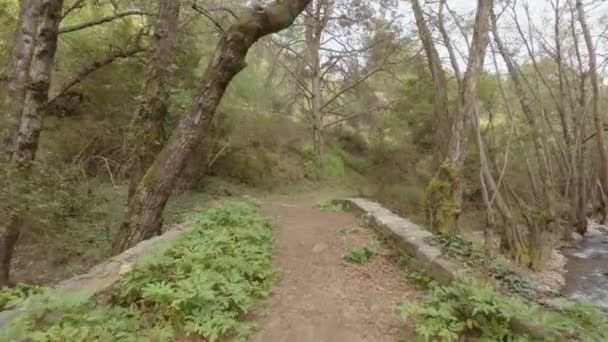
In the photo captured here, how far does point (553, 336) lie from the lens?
228 centimetres

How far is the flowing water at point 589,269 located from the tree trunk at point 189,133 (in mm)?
7149

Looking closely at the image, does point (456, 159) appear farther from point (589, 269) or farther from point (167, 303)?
point (589, 269)

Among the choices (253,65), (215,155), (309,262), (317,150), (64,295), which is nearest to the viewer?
(64,295)

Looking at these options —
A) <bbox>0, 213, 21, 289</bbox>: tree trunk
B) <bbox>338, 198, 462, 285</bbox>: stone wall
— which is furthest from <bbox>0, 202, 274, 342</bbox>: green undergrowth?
<bbox>0, 213, 21, 289</bbox>: tree trunk

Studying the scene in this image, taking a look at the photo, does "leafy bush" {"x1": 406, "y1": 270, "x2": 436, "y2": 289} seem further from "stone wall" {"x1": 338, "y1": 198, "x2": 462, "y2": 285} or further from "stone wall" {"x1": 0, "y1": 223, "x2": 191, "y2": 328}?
"stone wall" {"x1": 0, "y1": 223, "x2": 191, "y2": 328}

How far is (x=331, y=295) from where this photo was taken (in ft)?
11.4

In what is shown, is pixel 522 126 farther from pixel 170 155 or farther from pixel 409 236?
pixel 170 155

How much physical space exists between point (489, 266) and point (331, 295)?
148 cm

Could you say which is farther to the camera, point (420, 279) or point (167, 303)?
point (420, 279)

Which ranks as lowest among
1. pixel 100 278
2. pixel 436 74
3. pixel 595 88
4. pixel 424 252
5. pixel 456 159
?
pixel 100 278

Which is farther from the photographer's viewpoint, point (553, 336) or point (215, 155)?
point (215, 155)

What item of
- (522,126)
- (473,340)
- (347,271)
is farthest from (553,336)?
(522,126)

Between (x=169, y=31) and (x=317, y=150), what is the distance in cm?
996

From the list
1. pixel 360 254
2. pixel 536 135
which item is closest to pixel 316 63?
pixel 536 135
